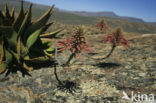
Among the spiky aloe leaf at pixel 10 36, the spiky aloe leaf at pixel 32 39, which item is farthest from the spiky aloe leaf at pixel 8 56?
the spiky aloe leaf at pixel 32 39

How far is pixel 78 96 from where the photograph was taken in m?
2.44

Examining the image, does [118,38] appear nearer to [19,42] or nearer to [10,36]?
[19,42]

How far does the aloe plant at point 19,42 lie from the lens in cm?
283

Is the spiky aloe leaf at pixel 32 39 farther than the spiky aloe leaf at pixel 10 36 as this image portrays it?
Yes

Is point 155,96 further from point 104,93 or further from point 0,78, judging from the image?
point 0,78

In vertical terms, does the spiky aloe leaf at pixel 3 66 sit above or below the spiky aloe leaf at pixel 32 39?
below

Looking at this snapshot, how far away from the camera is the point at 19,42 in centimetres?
285

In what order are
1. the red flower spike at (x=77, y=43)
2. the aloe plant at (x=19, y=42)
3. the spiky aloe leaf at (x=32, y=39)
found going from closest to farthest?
the red flower spike at (x=77, y=43) → the aloe plant at (x=19, y=42) → the spiky aloe leaf at (x=32, y=39)

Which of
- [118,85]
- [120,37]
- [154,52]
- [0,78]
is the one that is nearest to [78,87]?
[118,85]

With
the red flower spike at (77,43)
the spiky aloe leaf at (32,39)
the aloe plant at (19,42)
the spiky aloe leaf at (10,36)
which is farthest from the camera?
the spiky aloe leaf at (32,39)

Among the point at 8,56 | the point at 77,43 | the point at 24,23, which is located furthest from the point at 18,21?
the point at 77,43

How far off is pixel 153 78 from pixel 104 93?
3.84ft

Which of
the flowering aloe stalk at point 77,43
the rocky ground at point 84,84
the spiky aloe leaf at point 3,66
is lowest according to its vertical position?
the rocky ground at point 84,84

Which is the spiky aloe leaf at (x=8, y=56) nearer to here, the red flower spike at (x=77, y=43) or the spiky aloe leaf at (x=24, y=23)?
the spiky aloe leaf at (x=24, y=23)
